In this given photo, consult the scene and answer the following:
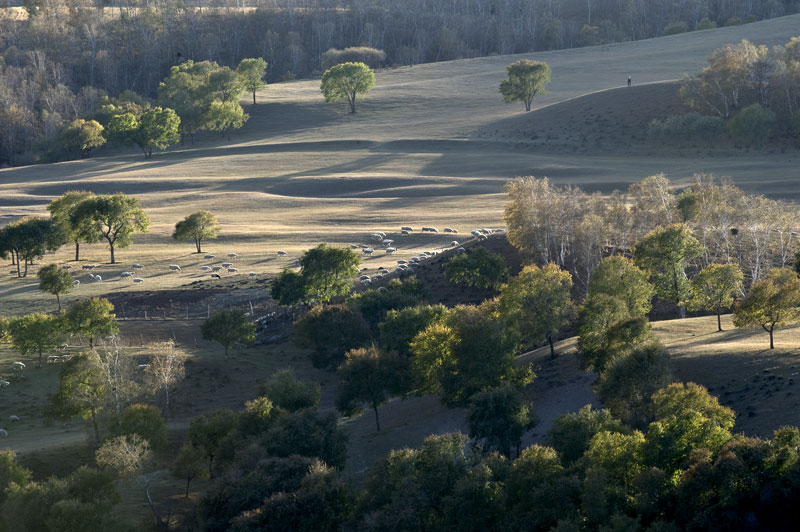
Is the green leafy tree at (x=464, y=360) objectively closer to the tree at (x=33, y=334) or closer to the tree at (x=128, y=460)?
the tree at (x=128, y=460)

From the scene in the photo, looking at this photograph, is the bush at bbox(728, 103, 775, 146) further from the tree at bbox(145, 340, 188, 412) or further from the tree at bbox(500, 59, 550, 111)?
the tree at bbox(145, 340, 188, 412)

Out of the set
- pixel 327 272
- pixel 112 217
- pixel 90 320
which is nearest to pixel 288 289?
pixel 327 272

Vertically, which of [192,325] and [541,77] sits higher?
[541,77]

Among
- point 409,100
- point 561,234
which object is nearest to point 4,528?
point 561,234

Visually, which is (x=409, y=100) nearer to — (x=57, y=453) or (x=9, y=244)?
(x=9, y=244)

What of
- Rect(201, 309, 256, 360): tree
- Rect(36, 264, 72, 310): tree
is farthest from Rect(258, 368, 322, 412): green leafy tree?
Rect(36, 264, 72, 310): tree

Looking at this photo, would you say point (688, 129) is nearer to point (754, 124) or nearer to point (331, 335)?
point (754, 124)
